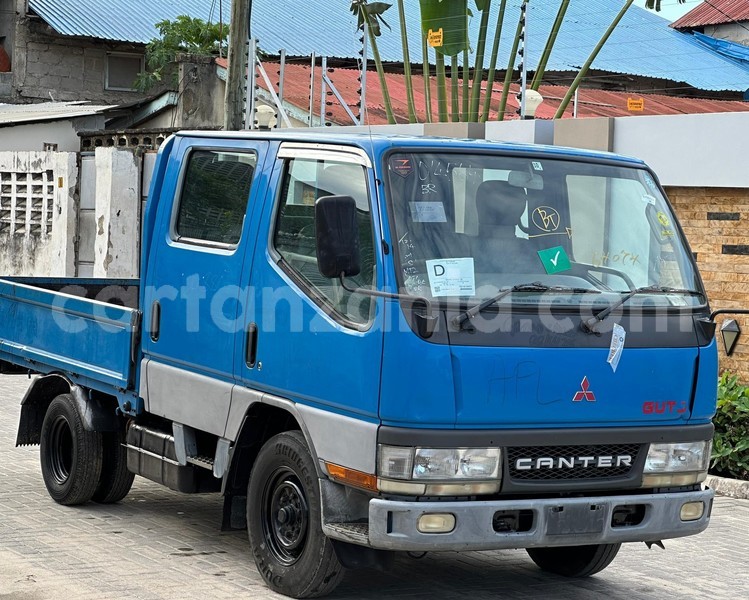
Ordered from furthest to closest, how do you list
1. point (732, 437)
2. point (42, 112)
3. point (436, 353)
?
1. point (42, 112)
2. point (732, 437)
3. point (436, 353)

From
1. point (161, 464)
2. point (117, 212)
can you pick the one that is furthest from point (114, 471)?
point (117, 212)

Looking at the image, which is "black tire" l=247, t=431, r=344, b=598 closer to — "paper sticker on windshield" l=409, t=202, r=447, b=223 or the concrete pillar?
"paper sticker on windshield" l=409, t=202, r=447, b=223

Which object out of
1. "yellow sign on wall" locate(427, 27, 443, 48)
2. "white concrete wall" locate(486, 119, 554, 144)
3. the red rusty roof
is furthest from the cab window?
the red rusty roof

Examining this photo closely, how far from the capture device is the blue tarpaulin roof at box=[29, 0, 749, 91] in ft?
100

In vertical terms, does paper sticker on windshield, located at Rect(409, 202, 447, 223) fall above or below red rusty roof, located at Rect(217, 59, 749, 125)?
below

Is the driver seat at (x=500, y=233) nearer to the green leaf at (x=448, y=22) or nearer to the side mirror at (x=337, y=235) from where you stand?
the side mirror at (x=337, y=235)

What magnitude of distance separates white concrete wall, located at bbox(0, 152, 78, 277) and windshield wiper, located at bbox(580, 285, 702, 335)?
15601 mm

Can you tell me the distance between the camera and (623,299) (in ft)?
19.6

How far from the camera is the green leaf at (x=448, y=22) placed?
16.1m

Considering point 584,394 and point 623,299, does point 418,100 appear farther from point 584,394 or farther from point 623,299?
point 584,394

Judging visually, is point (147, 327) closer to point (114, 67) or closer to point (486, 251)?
point (486, 251)

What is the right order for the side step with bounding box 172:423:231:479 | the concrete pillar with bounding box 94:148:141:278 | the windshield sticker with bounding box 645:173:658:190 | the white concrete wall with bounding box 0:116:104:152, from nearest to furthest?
1. the windshield sticker with bounding box 645:173:658:190
2. the side step with bounding box 172:423:231:479
3. the concrete pillar with bounding box 94:148:141:278
4. the white concrete wall with bounding box 0:116:104:152

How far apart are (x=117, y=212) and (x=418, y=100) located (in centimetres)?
822

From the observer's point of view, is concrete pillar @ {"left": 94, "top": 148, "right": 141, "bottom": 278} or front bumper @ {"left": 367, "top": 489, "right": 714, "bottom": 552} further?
concrete pillar @ {"left": 94, "top": 148, "right": 141, "bottom": 278}
